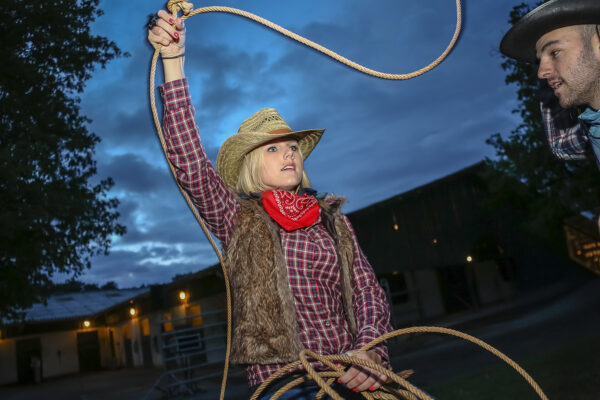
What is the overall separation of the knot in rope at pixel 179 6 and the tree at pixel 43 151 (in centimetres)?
783

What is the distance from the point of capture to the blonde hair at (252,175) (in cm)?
208

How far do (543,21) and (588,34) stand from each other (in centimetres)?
14

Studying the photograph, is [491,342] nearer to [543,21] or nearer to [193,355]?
[193,355]

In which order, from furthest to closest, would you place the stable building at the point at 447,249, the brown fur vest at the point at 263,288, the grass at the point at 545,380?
1. the stable building at the point at 447,249
2. the grass at the point at 545,380
3. the brown fur vest at the point at 263,288

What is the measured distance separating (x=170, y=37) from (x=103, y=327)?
1261 inches

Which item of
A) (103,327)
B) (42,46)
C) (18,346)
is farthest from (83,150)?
(103,327)

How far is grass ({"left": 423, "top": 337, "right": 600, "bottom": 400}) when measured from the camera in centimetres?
537

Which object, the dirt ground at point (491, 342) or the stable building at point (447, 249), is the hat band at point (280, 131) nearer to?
the dirt ground at point (491, 342)

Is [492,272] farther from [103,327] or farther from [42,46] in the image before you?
→ [103,327]

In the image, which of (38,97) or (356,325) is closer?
(356,325)

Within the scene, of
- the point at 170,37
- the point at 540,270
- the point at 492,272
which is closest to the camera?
the point at 170,37

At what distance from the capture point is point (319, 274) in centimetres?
Answer: 183

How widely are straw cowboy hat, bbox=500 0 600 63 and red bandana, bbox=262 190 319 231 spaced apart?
3.01ft

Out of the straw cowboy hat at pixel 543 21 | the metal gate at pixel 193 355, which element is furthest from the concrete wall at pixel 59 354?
the straw cowboy hat at pixel 543 21
